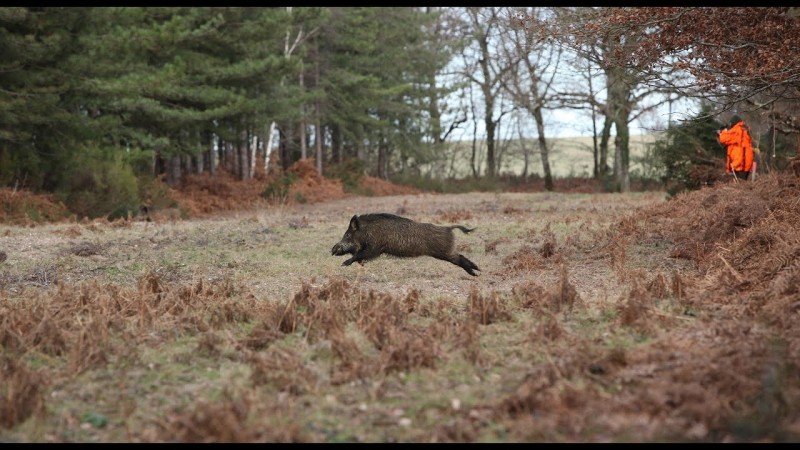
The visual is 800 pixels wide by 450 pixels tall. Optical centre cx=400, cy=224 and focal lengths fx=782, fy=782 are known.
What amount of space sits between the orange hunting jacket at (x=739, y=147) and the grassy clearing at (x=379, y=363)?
8.55m

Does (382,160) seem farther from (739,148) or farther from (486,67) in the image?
(739,148)

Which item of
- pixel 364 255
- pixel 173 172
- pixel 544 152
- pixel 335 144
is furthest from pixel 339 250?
pixel 335 144

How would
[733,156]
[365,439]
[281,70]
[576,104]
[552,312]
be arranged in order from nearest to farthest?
[365,439] → [552,312] → [733,156] → [281,70] → [576,104]

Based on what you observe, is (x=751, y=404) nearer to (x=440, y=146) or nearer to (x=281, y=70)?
(x=281, y=70)

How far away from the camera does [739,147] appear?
17906mm

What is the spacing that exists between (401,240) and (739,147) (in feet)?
34.0

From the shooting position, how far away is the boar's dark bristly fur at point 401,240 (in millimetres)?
11281

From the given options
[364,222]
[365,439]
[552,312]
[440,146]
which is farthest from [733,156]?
[440,146]

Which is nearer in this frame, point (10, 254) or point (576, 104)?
point (10, 254)

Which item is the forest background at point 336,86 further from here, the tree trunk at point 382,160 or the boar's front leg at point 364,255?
the boar's front leg at point 364,255

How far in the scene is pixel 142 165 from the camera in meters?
27.8

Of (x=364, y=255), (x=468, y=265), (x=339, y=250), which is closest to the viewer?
(x=468, y=265)

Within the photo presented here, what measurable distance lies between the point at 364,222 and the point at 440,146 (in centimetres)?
3558

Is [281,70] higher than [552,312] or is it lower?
higher
